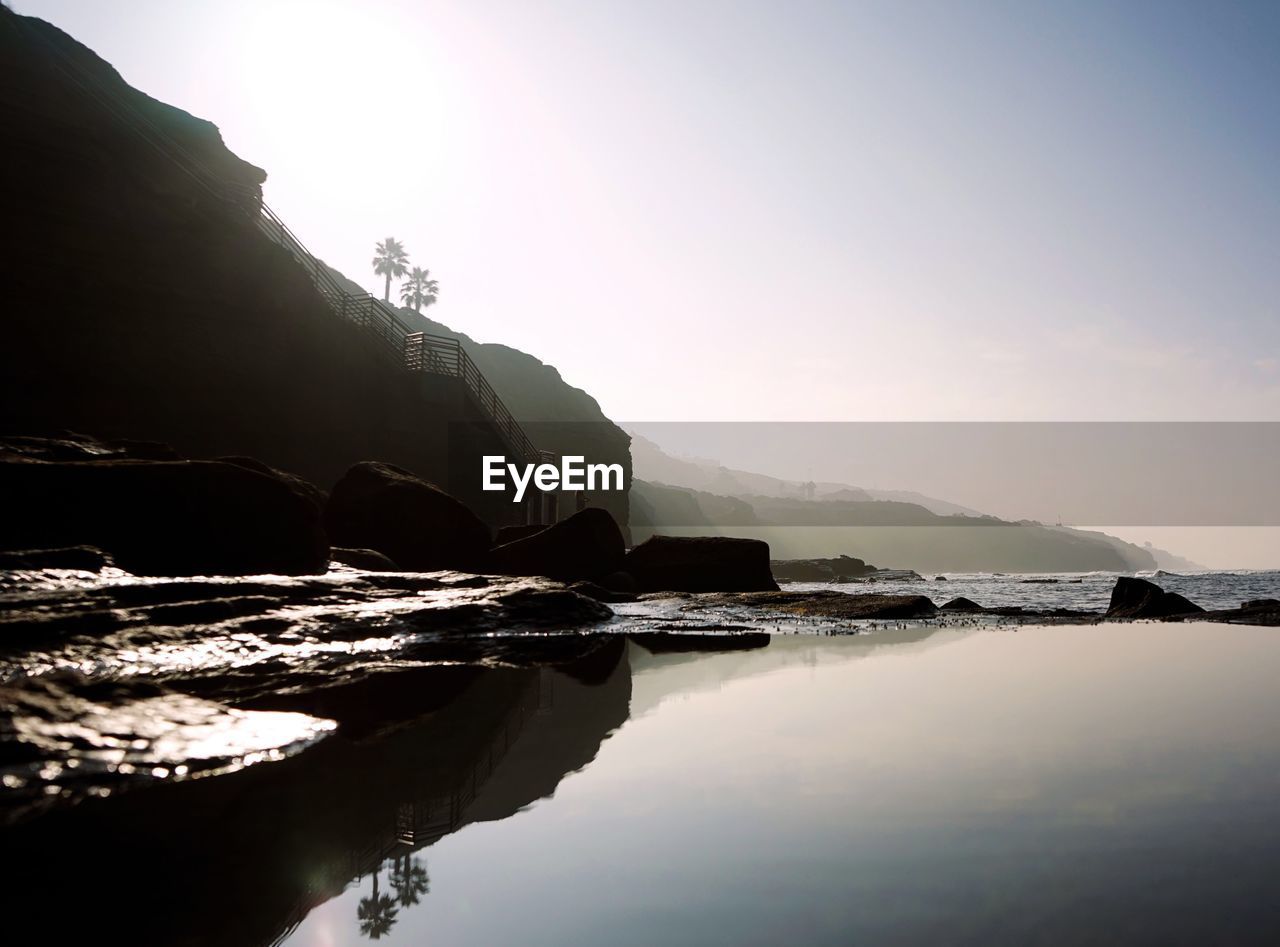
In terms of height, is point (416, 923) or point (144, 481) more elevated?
point (144, 481)

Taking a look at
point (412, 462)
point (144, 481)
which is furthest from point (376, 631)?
point (412, 462)

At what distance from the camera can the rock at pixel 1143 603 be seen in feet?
40.0

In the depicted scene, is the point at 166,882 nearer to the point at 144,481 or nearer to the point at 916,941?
the point at 916,941

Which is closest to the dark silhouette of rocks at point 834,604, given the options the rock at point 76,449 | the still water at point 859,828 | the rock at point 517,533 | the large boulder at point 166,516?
the rock at point 517,533

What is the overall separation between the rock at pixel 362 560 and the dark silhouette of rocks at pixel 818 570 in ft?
141

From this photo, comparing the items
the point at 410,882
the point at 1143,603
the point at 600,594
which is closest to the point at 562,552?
the point at 600,594

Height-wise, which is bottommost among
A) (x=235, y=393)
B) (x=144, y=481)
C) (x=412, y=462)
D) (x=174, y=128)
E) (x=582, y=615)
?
(x=582, y=615)

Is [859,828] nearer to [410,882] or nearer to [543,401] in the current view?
[410,882]

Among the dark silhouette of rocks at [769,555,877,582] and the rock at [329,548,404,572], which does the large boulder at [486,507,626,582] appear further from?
the dark silhouette of rocks at [769,555,877,582]

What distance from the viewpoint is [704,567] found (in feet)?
58.0

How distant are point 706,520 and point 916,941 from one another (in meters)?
128

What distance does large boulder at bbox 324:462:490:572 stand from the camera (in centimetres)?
1373

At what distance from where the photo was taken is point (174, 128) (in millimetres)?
36094

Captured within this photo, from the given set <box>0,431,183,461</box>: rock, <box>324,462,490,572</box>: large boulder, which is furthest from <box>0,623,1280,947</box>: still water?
<box>324,462,490,572</box>: large boulder
